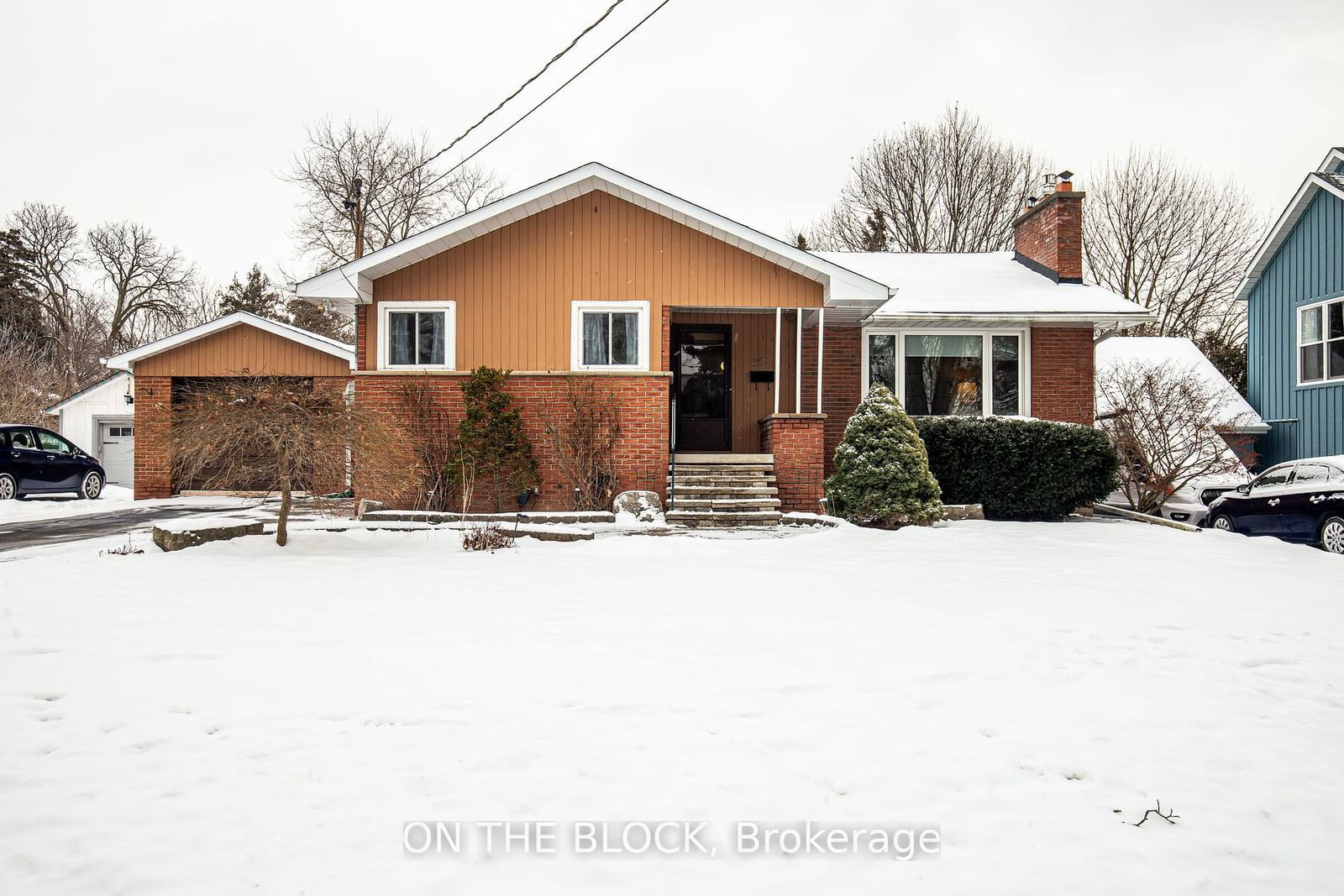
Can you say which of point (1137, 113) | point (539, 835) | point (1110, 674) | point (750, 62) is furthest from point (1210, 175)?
point (539, 835)

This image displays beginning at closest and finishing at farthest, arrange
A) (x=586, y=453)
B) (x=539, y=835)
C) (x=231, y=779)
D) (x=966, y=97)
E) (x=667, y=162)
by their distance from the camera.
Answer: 1. (x=539, y=835)
2. (x=231, y=779)
3. (x=586, y=453)
4. (x=966, y=97)
5. (x=667, y=162)

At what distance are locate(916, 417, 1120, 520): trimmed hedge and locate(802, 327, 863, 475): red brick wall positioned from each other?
93.8 inches

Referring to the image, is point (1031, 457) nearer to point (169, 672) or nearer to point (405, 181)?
point (169, 672)

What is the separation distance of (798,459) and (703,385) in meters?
3.06

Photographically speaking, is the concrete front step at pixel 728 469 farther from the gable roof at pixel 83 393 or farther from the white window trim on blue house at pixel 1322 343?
the gable roof at pixel 83 393

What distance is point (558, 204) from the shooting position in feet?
39.3

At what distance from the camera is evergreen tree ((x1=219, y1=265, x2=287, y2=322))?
38.7 metres

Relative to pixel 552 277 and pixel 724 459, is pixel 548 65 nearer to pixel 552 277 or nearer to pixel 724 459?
pixel 552 277

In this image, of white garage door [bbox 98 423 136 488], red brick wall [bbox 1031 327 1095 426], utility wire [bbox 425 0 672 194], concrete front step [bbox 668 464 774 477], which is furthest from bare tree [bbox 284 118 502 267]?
red brick wall [bbox 1031 327 1095 426]

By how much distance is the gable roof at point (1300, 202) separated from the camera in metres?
15.2

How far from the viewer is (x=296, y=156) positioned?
97.6ft

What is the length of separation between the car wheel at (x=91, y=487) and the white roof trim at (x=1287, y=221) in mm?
26161

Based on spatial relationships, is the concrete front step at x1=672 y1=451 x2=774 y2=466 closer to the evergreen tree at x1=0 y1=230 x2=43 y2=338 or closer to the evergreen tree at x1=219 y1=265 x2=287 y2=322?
the evergreen tree at x1=0 y1=230 x2=43 y2=338

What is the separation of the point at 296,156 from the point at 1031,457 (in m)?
29.1
